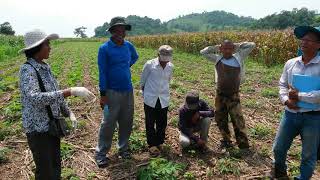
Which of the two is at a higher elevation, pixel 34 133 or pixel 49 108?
pixel 49 108

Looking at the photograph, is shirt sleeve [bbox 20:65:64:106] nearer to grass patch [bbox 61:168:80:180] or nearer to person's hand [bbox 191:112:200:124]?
grass patch [bbox 61:168:80:180]

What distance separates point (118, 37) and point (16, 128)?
3.28 meters

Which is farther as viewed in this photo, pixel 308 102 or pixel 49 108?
pixel 308 102

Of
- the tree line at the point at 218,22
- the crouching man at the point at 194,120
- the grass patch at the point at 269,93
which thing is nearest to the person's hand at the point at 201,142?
the crouching man at the point at 194,120

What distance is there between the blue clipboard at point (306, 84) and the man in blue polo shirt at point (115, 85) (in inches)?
94.2

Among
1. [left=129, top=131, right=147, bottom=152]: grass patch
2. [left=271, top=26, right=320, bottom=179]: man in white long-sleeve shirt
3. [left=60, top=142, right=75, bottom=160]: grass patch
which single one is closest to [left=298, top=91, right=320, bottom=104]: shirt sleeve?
[left=271, top=26, right=320, bottom=179]: man in white long-sleeve shirt

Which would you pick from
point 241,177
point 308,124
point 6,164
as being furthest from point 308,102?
point 6,164

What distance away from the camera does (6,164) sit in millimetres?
5727

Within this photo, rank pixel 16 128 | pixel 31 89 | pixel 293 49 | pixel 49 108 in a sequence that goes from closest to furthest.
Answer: pixel 31 89 < pixel 49 108 < pixel 16 128 < pixel 293 49

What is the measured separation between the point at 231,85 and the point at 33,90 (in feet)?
11.0

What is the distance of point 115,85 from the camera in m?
5.41

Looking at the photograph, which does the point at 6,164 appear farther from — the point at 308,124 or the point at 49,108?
the point at 308,124

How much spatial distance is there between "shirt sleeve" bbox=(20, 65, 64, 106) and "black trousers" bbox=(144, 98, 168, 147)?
2.54m

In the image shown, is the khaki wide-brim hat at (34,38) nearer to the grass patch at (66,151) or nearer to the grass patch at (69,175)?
the grass patch at (69,175)
